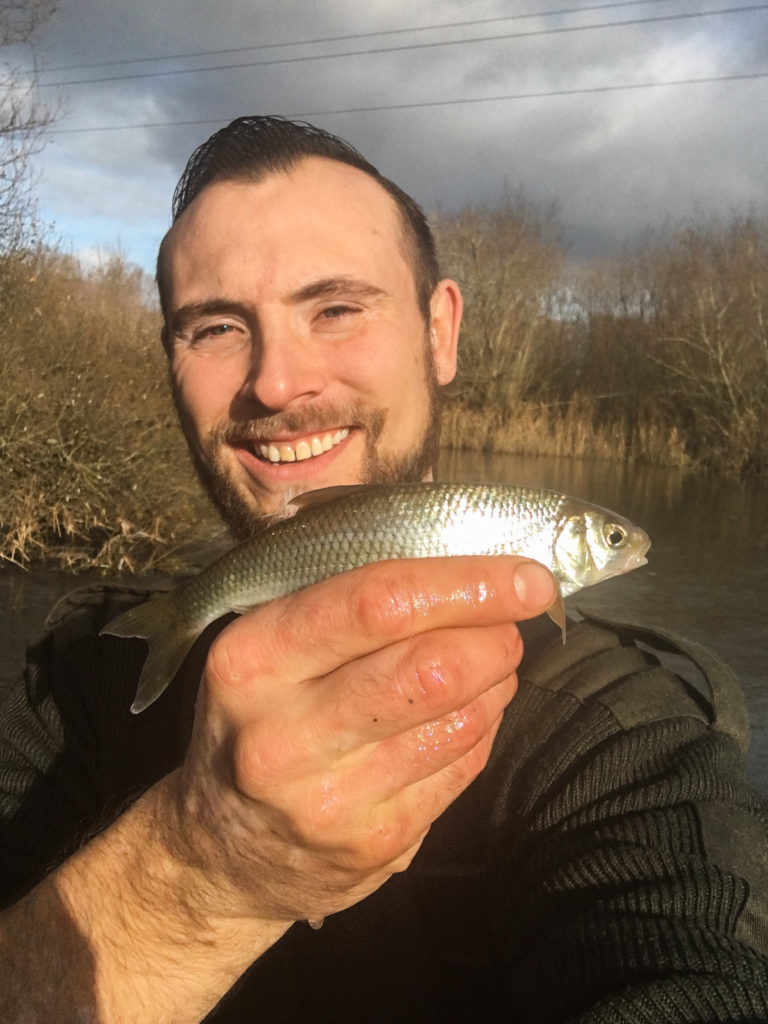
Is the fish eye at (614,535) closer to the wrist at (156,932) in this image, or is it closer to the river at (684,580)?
the wrist at (156,932)

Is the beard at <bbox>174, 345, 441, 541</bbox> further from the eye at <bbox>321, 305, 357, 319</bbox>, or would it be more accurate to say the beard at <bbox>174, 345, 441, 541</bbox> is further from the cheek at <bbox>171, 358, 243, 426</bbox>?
the eye at <bbox>321, 305, 357, 319</bbox>

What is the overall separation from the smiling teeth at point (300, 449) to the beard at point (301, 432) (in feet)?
0.13

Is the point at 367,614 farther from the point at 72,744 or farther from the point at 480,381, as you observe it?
the point at 480,381

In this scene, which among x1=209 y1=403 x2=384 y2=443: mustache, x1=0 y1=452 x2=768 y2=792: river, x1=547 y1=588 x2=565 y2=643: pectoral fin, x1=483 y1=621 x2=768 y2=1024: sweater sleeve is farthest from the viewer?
x1=0 y1=452 x2=768 y2=792: river

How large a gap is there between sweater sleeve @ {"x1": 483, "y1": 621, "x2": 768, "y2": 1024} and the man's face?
93 centimetres

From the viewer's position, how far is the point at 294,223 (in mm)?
2348

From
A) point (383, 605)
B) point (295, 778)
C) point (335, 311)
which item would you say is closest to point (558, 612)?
point (383, 605)

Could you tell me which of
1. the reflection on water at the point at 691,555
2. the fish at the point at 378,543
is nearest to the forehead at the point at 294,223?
the fish at the point at 378,543

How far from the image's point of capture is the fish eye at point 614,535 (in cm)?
185

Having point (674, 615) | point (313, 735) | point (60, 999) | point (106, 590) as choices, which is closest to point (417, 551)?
point (313, 735)

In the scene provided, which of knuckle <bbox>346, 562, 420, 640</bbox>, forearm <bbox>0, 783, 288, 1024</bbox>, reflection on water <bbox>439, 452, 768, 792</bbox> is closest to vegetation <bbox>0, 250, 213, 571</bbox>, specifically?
reflection on water <bbox>439, 452, 768, 792</bbox>

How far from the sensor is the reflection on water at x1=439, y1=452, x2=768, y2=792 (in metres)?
9.45

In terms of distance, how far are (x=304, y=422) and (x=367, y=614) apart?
43.3 inches

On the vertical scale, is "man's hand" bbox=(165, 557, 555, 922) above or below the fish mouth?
below
